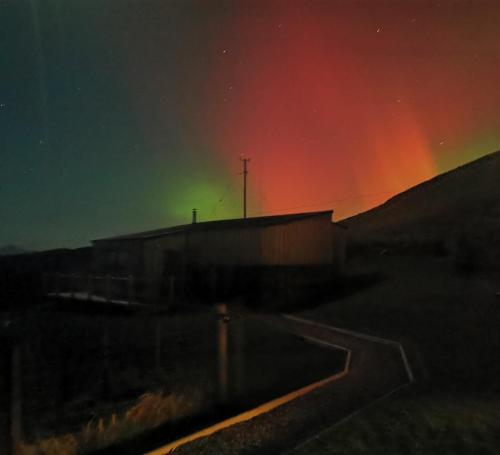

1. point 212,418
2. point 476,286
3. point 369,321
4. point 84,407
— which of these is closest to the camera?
point 212,418

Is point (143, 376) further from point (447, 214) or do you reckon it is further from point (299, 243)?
point (447, 214)

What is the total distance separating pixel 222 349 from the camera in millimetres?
8172

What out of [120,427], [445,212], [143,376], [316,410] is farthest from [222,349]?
[445,212]

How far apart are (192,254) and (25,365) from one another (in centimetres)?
1639

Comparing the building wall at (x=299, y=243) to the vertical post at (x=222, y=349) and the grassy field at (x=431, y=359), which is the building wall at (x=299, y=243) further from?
the vertical post at (x=222, y=349)

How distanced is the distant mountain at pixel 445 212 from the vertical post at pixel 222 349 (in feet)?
108

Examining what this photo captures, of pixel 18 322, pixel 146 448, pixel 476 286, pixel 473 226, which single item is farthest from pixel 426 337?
pixel 473 226

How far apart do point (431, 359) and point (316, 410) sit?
5.26 meters

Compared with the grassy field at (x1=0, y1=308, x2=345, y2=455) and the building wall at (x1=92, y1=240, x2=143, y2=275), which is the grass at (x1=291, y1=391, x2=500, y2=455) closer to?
the grassy field at (x1=0, y1=308, x2=345, y2=455)

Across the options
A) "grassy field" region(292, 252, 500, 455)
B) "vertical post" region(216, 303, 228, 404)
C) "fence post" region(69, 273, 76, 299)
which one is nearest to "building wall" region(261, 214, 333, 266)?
"grassy field" region(292, 252, 500, 455)

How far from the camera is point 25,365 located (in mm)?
13445

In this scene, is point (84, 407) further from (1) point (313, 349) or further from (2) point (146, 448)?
(1) point (313, 349)

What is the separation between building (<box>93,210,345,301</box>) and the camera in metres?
27.1

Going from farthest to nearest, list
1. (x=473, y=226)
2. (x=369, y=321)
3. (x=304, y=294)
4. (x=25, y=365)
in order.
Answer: (x=473, y=226), (x=304, y=294), (x=369, y=321), (x=25, y=365)
